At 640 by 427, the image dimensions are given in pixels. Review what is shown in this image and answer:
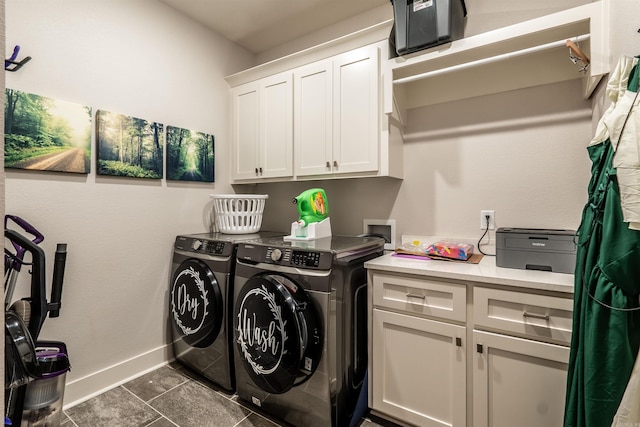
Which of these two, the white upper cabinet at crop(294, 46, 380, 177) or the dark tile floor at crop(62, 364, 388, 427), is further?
the white upper cabinet at crop(294, 46, 380, 177)

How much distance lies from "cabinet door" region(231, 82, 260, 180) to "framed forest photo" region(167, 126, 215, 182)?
0.22 m

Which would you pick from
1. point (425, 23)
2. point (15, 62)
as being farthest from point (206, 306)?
point (425, 23)

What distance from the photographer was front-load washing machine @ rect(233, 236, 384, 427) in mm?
1541

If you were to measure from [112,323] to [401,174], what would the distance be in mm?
2282

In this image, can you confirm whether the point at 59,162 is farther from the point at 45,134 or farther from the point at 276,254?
the point at 276,254

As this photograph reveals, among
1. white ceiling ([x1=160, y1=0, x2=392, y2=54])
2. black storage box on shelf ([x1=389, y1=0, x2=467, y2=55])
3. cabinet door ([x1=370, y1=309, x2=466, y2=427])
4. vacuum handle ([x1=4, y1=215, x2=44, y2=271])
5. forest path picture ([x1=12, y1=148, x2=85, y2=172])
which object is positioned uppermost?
white ceiling ([x1=160, y1=0, x2=392, y2=54])

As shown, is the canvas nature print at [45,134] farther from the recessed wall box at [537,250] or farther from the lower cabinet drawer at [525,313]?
the recessed wall box at [537,250]

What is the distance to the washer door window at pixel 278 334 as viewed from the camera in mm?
1518

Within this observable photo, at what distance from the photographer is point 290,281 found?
1.63 metres

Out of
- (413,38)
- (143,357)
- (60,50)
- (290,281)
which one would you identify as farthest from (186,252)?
(413,38)

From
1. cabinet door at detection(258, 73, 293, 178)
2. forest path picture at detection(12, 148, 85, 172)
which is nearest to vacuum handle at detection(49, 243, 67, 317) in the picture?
forest path picture at detection(12, 148, 85, 172)

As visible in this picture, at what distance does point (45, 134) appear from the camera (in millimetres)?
1727

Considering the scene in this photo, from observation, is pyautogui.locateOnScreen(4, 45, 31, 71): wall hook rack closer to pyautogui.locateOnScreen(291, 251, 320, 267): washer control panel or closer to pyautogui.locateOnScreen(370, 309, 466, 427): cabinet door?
pyautogui.locateOnScreen(291, 251, 320, 267): washer control panel

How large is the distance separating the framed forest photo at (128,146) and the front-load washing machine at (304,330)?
1129 millimetres
